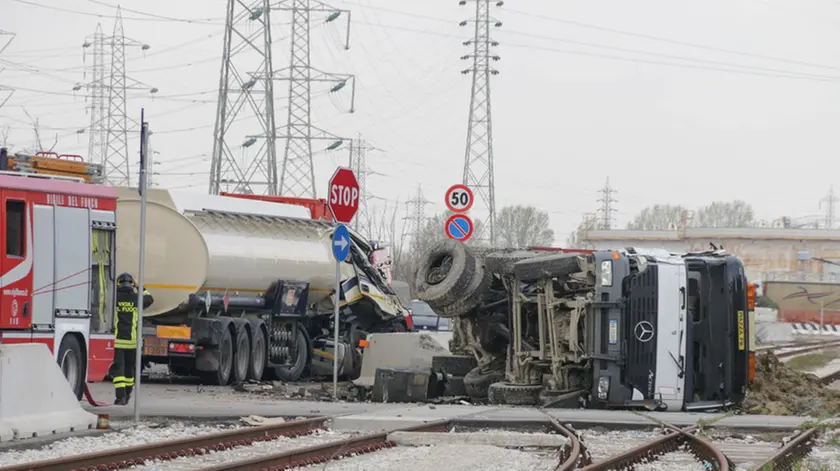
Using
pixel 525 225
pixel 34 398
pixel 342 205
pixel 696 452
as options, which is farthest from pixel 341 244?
pixel 525 225

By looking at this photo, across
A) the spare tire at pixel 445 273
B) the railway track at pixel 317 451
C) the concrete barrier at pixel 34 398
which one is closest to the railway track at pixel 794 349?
the spare tire at pixel 445 273

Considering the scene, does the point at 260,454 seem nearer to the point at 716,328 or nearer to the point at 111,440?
the point at 111,440

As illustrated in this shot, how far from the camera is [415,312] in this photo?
121 feet

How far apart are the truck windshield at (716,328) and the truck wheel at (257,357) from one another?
8.50m

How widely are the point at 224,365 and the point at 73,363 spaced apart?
589 centimetres

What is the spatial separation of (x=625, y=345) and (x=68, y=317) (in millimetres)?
7029

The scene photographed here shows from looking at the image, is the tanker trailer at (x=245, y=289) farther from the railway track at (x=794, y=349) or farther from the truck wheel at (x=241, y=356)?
the railway track at (x=794, y=349)

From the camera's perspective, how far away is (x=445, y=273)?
18859mm

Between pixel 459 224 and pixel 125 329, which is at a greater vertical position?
pixel 459 224

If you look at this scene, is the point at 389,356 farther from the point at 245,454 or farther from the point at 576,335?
the point at 245,454

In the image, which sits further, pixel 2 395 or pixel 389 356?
pixel 389 356

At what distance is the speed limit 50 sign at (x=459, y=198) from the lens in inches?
860

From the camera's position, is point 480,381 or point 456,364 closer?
point 480,381

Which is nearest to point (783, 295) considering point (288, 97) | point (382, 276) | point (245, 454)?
point (288, 97)
